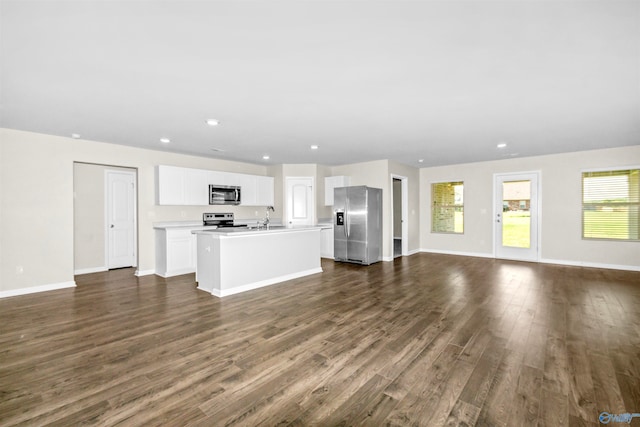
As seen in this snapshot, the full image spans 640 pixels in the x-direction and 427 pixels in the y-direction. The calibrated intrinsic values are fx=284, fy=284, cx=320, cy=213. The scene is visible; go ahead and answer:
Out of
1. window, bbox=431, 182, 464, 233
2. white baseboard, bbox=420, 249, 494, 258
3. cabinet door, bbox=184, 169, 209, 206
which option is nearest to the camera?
cabinet door, bbox=184, 169, 209, 206

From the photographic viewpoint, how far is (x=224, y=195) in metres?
6.63

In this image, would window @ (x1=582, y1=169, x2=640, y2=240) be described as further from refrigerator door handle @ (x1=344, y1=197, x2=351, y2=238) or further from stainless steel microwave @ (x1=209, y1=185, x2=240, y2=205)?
stainless steel microwave @ (x1=209, y1=185, x2=240, y2=205)

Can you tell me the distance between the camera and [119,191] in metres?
6.48

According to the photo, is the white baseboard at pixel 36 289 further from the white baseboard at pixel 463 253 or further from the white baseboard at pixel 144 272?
the white baseboard at pixel 463 253

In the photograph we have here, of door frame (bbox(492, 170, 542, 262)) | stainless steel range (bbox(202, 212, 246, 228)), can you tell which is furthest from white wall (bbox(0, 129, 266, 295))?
door frame (bbox(492, 170, 542, 262))

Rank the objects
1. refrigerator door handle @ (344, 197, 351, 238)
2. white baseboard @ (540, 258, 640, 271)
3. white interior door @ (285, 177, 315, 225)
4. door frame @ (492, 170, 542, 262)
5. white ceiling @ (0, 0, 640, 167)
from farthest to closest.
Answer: white interior door @ (285, 177, 315, 225), refrigerator door handle @ (344, 197, 351, 238), door frame @ (492, 170, 542, 262), white baseboard @ (540, 258, 640, 271), white ceiling @ (0, 0, 640, 167)

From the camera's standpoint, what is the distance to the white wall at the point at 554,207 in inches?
232

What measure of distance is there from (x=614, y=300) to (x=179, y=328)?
570 cm

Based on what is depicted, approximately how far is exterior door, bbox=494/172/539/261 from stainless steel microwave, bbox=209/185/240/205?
652 cm

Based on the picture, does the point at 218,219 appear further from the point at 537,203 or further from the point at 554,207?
the point at 554,207

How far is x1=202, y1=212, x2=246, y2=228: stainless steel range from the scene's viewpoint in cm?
656

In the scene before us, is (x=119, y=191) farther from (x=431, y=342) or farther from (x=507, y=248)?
(x=507, y=248)

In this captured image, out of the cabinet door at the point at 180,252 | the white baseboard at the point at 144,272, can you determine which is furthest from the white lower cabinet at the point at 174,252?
the white baseboard at the point at 144,272

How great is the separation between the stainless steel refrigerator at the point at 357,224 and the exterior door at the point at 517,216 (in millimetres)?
3067
